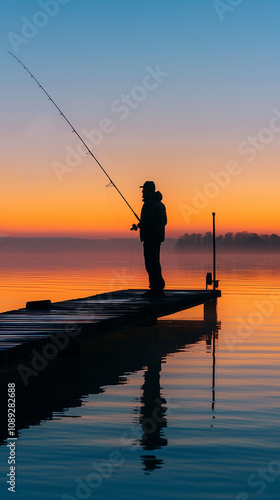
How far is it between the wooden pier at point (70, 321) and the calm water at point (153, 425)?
0.50 m

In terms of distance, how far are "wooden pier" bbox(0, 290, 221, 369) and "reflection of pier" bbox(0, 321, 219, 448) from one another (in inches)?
17.8

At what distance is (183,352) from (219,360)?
1375 mm

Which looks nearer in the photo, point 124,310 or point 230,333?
point 124,310

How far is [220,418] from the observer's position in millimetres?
9398

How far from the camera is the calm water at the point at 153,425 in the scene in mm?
6848

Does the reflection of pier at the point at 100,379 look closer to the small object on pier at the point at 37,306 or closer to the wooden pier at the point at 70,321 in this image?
the wooden pier at the point at 70,321

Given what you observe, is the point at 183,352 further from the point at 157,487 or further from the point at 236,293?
the point at 236,293

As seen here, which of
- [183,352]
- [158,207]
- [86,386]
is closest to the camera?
[86,386]

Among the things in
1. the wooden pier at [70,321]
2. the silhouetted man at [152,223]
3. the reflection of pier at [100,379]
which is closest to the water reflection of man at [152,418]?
the reflection of pier at [100,379]

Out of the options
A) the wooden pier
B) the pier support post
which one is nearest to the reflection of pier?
the wooden pier

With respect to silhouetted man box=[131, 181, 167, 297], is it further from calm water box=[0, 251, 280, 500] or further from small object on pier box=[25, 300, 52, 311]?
small object on pier box=[25, 300, 52, 311]

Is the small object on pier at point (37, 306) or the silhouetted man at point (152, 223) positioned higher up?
the silhouetted man at point (152, 223)

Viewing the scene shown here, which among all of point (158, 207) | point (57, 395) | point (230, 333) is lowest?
point (57, 395)

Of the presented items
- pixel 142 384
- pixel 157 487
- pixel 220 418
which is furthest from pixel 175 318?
pixel 157 487
